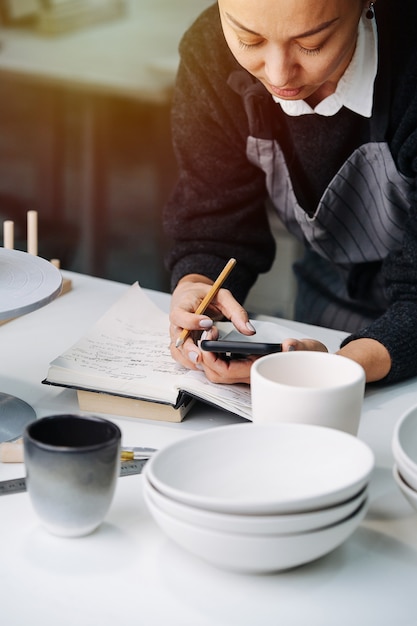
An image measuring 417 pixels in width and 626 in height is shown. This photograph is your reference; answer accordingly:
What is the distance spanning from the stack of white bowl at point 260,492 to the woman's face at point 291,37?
0.47 m

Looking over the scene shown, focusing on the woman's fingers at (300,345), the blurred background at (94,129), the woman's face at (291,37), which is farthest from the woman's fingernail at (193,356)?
the blurred background at (94,129)

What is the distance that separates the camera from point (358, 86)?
4.12ft

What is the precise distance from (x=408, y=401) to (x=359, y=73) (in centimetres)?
46

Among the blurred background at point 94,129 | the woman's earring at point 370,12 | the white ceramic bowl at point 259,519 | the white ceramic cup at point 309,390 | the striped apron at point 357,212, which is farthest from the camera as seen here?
the blurred background at point 94,129

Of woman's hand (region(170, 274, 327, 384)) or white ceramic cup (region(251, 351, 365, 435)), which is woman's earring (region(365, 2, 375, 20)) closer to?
woman's hand (region(170, 274, 327, 384))

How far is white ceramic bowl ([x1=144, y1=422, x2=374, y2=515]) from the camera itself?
716 mm

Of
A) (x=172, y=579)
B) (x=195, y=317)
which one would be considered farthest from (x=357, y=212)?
(x=172, y=579)

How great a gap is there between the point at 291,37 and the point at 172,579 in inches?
24.0

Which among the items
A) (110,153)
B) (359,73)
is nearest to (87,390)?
(359,73)

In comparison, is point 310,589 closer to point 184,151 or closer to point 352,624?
point 352,624

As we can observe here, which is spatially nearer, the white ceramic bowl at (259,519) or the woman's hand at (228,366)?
the white ceramic bowl at (259,519)

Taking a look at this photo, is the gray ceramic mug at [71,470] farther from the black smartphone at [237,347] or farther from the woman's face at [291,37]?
the woman's face at [291,37]

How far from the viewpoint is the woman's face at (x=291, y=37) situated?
3.24 feet

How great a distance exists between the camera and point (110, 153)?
3.19 meters
